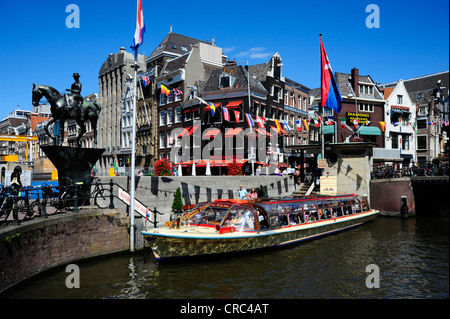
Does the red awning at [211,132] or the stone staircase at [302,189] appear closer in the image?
the stone staircase at [302,189]

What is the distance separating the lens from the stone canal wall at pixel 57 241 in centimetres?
1027

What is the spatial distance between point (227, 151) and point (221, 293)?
28.1m

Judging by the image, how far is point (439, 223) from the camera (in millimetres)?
3627

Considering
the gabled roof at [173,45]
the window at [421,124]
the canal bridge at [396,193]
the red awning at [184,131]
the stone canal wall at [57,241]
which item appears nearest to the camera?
the stone canal wall at [57,241]

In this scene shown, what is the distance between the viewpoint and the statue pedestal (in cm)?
1455

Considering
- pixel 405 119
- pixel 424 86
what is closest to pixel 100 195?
pixel 405 119

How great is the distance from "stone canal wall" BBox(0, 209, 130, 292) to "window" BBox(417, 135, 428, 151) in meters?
53.1

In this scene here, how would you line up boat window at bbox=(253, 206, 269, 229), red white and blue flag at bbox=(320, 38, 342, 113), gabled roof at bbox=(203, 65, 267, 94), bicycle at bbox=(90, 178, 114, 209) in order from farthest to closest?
gabled roof at bbox=(203, 65, 267, 94) → red white and blue flag at bbox=(320, 38, 342, 113) → boat window at bbox=(253, 206, 269, 229) → bicycle at bbox=(90, 178, 114, 209)

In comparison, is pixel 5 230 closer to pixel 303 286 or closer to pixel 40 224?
pixel 40 224

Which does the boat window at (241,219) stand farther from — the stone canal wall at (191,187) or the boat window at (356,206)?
the boat window at (356,206)

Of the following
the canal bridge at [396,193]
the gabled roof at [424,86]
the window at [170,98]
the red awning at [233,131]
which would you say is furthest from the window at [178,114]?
the gabled roof at [424,86]

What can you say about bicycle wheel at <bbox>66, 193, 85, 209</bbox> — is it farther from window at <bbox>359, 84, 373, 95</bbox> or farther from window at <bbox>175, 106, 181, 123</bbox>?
window at <bbox>359, 84, 373, 95</bbox>

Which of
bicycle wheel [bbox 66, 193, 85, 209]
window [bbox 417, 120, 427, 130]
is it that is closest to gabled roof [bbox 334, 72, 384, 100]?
window [bbox 417, 120, 427, 130]

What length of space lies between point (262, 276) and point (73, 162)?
31.6ft
